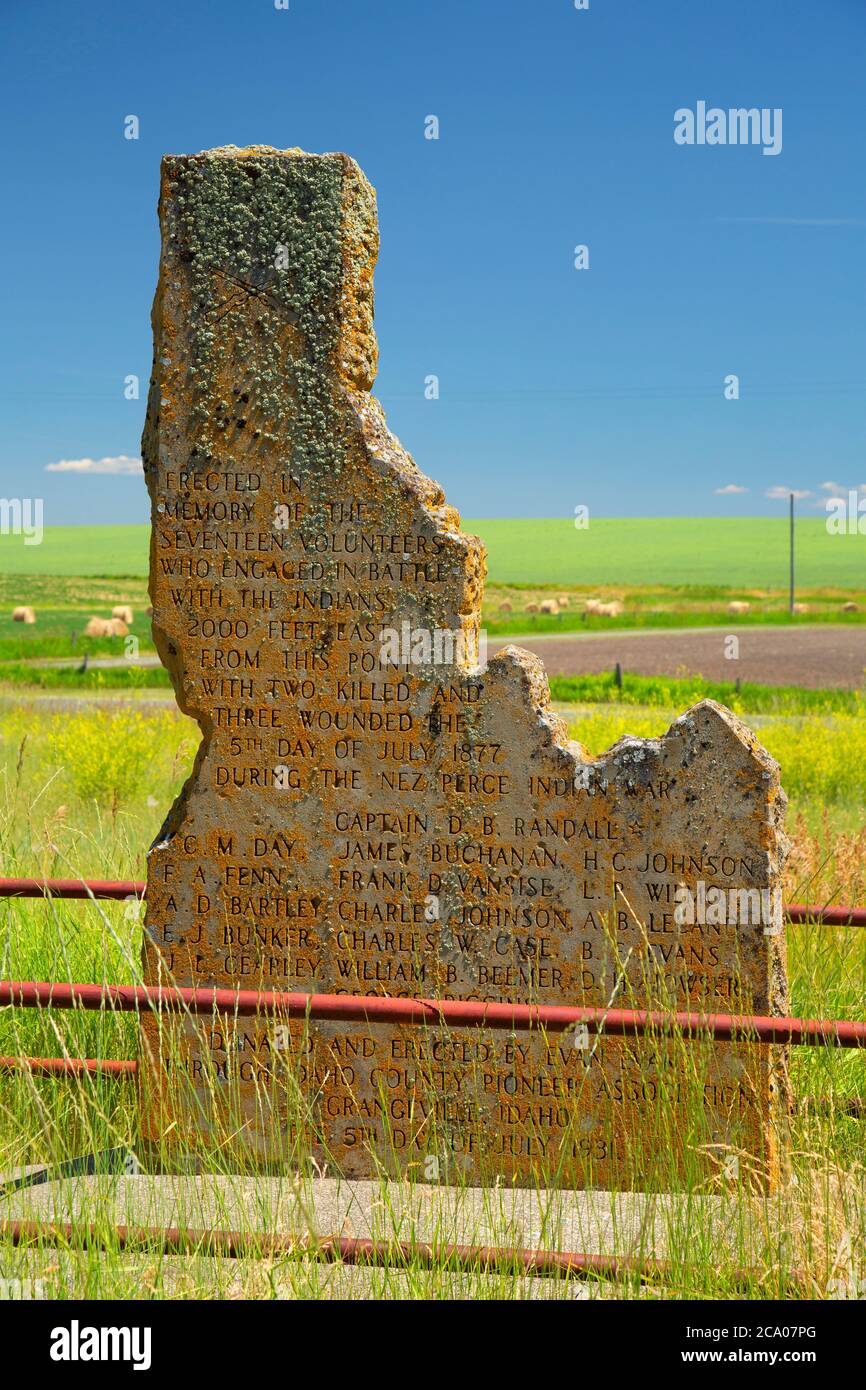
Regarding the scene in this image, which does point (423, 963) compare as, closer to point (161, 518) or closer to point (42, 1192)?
point (42, 1192)

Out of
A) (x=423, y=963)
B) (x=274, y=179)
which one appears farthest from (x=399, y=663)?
(x=274, y=179)

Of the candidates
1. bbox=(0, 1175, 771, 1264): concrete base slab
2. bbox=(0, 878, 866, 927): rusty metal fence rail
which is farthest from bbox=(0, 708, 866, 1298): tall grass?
bbox=(0, 878, 866, 927): rusty metal fence rail

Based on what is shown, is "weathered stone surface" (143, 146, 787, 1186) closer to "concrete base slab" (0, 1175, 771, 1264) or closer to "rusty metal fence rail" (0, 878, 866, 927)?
"concrete base slab" (0, 1175, 771, 1264)

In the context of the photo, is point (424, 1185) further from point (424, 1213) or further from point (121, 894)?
point (121, 894)

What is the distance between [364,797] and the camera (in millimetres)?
4730

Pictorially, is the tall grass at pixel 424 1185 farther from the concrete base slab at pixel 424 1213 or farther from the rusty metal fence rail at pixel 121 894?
the rusty metal fence rail at pixel 121 894

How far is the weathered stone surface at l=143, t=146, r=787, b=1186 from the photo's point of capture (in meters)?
4.58

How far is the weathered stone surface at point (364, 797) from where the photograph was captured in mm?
4582

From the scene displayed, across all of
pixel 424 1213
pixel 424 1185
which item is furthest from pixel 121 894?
pixel 424 1213

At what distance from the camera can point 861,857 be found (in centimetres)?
723

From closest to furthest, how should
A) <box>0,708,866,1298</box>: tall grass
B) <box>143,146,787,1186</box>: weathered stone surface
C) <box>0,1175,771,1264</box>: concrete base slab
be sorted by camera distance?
<box>0,708,866,1298</box>: tall grass → <box>0,1175,771,1264</box>: concrete base slab → <box>143,146,787,1186</box>: weathered stone surface

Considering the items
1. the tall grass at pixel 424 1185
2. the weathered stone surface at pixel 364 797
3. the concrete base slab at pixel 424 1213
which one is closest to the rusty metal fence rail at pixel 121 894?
the tall grass at pixel 424 1185

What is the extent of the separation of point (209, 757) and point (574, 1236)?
2.06 meters

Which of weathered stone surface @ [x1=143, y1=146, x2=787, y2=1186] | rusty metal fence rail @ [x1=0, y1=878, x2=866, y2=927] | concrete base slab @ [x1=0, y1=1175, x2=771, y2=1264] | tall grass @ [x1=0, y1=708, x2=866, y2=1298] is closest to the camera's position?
tall grass @ [x1=0, y1=708, x2=866, y2=1298]
